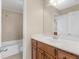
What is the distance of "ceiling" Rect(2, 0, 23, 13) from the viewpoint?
1.85 meters

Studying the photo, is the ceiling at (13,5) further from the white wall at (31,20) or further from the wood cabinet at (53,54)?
the wood cabinet at (53,54)

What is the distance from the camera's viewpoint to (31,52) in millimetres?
2275

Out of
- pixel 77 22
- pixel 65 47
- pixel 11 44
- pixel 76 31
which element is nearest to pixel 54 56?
pixel 65 47

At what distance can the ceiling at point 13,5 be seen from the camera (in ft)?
6.08

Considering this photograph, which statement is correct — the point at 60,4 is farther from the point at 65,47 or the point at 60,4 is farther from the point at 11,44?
the point at 11,44

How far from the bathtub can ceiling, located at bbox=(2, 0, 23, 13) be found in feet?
2.31

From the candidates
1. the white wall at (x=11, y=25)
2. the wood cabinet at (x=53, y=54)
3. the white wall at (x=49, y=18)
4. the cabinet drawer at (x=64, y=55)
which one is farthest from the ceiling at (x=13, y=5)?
the cabinet drawer at (x=64, y=55)

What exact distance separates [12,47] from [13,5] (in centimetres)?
91

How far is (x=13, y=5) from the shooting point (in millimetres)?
2029

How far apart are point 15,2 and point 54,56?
144 cm

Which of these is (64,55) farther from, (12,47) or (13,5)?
(13,5)

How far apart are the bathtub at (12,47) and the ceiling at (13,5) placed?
27.7 inches

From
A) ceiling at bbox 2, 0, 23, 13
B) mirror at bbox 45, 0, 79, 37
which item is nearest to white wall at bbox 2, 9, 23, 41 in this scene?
ceiling at bbox 2, 0, 23, 13

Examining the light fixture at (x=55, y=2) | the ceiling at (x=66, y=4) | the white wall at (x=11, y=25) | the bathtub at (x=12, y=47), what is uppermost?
the light fixture at (x=55, y=2)
